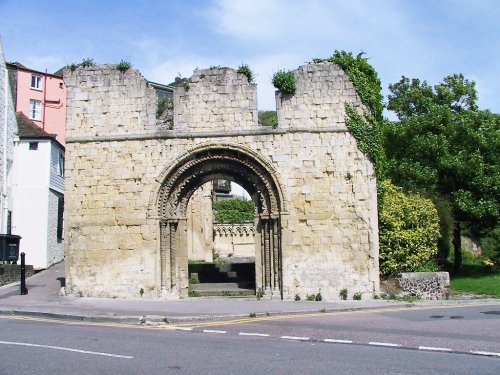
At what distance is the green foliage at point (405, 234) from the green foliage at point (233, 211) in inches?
1055

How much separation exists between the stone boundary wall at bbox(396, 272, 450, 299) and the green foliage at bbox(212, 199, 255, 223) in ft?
92.4

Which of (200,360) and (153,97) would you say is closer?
(200,360)

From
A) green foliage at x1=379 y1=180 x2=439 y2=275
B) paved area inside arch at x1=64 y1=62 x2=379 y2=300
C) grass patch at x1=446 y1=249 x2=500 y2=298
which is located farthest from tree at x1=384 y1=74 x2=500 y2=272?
paved area inside arch at x1=64 y1=62 x2=379 y2=300

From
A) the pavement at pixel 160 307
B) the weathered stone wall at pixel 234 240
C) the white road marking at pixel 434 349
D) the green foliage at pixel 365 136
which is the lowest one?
the white road marking at pixel 434 349

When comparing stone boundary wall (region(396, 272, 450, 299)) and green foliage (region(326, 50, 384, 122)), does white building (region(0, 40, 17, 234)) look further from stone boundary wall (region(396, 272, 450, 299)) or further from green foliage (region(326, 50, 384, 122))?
stone boundary wall (region(396, 272, 450, 299))

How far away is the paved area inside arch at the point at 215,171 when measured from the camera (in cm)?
1725

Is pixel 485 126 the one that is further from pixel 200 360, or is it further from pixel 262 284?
pixel 200 360

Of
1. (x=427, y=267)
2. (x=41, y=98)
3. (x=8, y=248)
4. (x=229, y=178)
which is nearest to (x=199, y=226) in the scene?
(x=41, y=98)

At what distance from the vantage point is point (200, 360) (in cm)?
791

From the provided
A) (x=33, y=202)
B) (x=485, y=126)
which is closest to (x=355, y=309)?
(x=485, y=126)

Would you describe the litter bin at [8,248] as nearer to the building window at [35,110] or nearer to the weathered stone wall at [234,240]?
the building window at [35,110]

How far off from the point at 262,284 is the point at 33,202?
1348 cm

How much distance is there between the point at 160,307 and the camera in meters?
15.0

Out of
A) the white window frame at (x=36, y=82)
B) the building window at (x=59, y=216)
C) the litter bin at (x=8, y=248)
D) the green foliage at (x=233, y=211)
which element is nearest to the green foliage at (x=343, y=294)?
the litter bin at (x=8, y=248)
